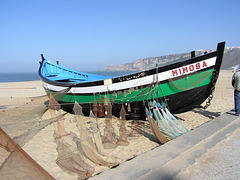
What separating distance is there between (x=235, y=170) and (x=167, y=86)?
4.18 metres

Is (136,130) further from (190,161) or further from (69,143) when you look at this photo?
(190,161)

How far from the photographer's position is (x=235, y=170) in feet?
8.17

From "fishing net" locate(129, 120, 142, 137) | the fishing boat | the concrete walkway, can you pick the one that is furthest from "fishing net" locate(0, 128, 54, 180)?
the fishing boat

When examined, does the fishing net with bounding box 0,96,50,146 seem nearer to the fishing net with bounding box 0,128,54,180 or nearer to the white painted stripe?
the white painted stripe

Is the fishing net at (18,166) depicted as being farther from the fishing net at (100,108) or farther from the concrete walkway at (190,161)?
the fishing net at (100,108)

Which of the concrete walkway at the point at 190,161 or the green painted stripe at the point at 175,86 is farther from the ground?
the green painted stripe at the point at 175,86

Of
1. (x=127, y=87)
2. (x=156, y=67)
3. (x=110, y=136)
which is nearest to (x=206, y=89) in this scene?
(x=156, y=67)

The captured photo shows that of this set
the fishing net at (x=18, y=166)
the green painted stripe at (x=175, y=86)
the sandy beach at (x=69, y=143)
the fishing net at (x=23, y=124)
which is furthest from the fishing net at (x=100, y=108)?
the fishing net at (x=18, y=166)

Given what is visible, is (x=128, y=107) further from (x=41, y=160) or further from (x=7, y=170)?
(x=7, y=170)

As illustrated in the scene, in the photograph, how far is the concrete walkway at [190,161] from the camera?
2.33 metres

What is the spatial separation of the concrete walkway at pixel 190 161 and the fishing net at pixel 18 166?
2.53 feet

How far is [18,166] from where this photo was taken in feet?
→ 6.37

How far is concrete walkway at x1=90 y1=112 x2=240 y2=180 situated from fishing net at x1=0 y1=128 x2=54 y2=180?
770mm

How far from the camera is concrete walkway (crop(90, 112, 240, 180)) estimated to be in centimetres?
233
